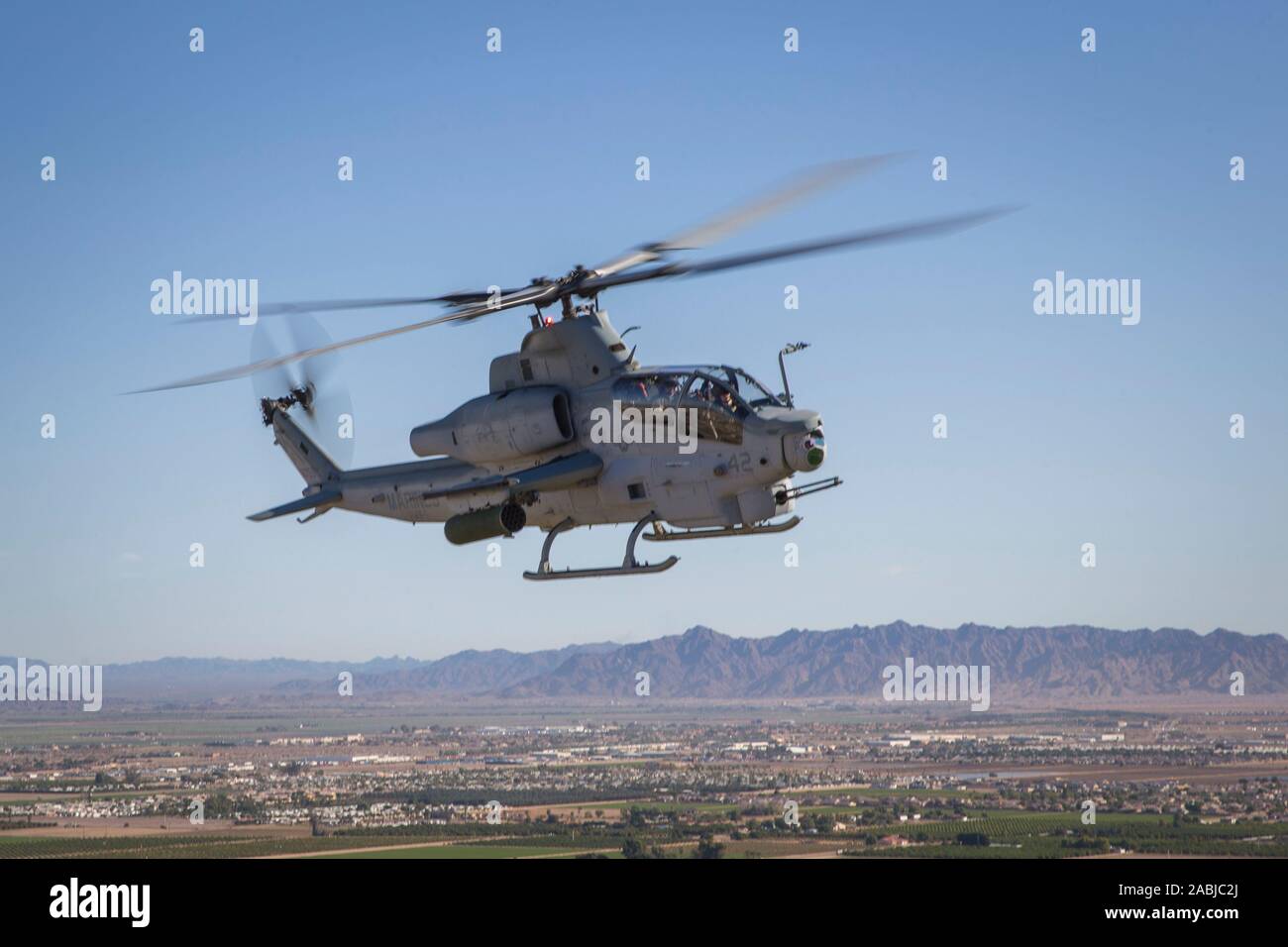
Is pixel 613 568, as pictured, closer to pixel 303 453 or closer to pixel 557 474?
pixel 557 474

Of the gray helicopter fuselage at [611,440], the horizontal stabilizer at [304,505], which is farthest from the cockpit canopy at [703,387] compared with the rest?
the horizontal stabilizer at [304,505]

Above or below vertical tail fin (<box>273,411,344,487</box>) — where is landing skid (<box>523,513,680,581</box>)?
below

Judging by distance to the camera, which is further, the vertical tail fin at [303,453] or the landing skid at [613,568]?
the vertical tail fin at [303,453]

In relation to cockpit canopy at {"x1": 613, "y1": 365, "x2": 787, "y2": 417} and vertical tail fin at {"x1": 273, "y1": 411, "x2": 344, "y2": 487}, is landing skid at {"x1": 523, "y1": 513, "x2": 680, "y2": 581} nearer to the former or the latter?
cockpit canopy at {"x1": 613, "y1": 365, "x2": 787, "y2": 417}

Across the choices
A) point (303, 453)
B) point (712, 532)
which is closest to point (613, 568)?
point (712, 532)

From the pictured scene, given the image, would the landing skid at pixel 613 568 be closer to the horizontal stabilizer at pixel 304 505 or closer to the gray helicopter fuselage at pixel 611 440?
the gray helicopter fuselage at pixel 611 440

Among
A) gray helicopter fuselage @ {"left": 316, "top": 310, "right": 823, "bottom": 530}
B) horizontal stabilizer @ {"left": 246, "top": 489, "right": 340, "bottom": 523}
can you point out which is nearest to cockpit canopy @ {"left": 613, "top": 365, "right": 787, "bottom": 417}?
gray helicopter fuselage @ {"left": 316, "top": 310, "right": 823, "bottom": 530}
